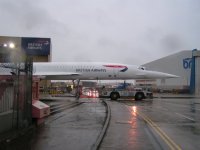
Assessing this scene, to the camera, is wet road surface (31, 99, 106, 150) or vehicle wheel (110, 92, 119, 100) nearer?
wet road surface (31, 99, 106, 150)

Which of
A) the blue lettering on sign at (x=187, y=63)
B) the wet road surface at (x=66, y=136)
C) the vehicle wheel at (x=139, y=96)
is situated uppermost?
the blue lettering on sign at (x=187, y=63)

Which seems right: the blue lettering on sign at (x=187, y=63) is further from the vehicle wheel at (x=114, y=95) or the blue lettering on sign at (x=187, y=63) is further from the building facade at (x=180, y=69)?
the vehicle wheel at (x=114, y=95)

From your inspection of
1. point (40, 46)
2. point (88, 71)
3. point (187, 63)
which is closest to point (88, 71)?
point (88, 71)

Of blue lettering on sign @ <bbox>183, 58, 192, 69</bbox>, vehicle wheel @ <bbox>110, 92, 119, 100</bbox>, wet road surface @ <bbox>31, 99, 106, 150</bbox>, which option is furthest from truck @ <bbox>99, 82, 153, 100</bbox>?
blue lettering on sign @ <bbox>183, 58, 192, 69</bbox>

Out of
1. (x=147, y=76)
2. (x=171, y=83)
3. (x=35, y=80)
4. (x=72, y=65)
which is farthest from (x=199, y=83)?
(x=35, y=80)

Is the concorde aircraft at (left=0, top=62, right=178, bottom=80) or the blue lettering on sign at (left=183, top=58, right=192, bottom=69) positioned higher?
the blue lettering on sign at (left=183, top=58, right=192, bottom=69)

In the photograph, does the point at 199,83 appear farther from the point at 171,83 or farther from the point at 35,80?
the point at 35,80

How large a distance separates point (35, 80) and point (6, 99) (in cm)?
367

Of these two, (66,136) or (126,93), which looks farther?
(126,93)

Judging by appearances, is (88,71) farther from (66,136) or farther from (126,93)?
(66,136)

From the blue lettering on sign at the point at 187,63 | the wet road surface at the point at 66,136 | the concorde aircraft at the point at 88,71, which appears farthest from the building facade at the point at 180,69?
the wet road surface at the point at 66,136

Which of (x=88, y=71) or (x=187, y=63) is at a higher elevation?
(x=187, y=63)

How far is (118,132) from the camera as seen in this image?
43.1ft

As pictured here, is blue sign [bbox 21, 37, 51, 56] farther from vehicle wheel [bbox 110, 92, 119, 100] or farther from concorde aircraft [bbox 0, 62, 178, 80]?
vehicle wheel [bbox 110, 92, 119, 100]
